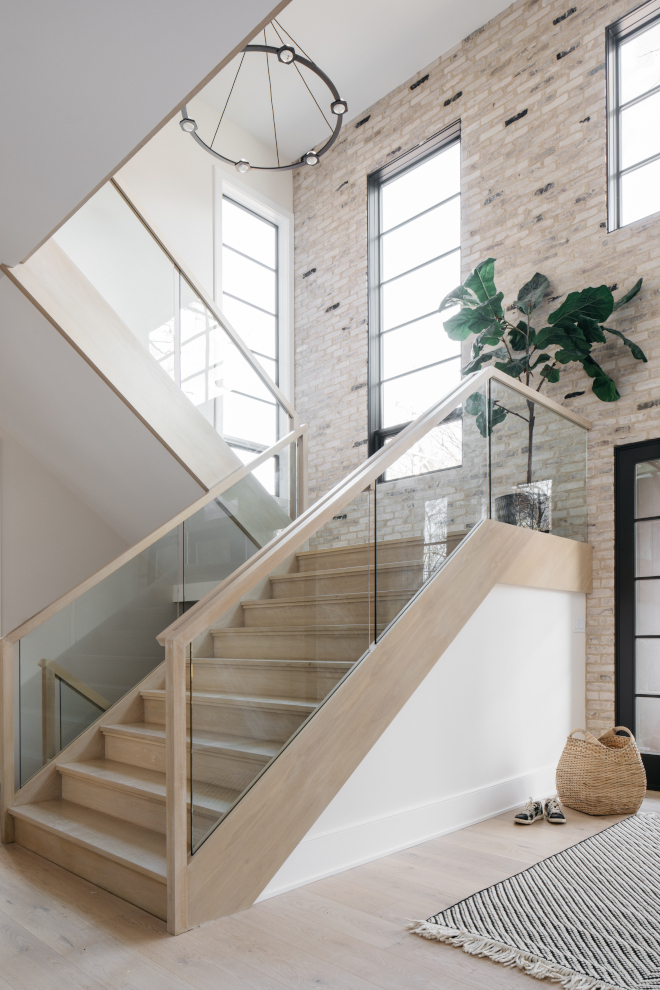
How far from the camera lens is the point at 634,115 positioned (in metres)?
5.08

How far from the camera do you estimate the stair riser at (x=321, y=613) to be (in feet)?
8.83

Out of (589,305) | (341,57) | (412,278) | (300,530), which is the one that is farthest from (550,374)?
(341,57)

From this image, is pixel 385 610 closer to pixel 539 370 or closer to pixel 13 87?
pixel 13 87

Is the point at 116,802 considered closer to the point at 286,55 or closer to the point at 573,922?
the point at 573,922

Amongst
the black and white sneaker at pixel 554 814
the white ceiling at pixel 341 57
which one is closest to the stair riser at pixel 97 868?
the black and white sneaker at pixel 554 814

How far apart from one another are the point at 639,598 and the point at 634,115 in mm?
3359

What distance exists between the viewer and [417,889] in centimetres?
270

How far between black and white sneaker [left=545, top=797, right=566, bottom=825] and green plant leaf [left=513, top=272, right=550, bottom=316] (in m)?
3.17

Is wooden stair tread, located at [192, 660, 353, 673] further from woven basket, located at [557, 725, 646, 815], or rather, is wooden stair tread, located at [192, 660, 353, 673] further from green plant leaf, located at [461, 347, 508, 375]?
green plant leaf, located at [461, 347, 508, 375]

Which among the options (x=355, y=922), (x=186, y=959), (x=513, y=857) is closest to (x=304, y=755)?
(x=355, y=922)

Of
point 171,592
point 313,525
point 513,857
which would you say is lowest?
point 513,857

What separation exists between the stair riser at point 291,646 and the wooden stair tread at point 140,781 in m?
0.46

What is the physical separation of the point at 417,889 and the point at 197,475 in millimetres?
2629

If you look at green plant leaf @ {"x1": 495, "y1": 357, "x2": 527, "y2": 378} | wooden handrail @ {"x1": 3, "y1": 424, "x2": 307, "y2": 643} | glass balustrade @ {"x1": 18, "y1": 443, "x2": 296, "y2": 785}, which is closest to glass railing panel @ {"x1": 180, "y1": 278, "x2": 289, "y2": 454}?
wooden handrail @ {"x1": 3, "y1": 424, "x2": 307, "y2": 643}
